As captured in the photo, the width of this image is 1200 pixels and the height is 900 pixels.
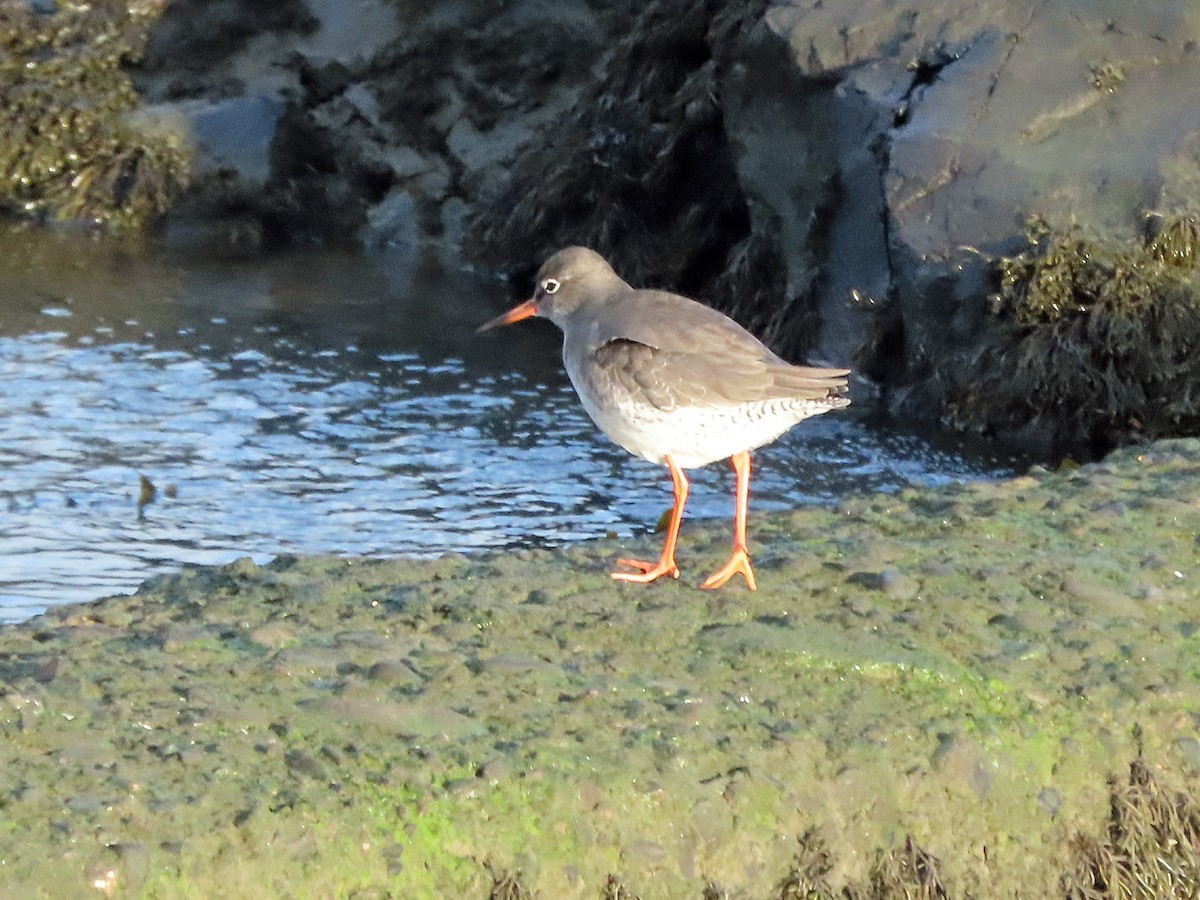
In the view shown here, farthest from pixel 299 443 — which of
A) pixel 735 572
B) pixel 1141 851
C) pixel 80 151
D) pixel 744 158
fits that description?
pixel 80 151

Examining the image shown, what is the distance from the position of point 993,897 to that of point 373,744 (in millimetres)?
1406

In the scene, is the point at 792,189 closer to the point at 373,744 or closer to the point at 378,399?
the point at 378,399

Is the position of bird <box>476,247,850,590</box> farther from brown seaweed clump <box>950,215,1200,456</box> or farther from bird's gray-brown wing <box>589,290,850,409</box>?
brown seaweed clump <box>950,215,1200,456</box>

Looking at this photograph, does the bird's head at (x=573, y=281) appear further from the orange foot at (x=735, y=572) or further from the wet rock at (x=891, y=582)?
the wet rock at (x=891, y=582)

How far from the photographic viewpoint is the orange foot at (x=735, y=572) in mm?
4809

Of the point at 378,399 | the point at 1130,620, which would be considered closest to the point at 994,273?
the point at 378,399

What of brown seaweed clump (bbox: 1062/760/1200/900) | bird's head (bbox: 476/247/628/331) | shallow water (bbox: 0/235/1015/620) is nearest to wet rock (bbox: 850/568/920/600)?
brown seaweed clump (bbox: 1062/760/1200/900)

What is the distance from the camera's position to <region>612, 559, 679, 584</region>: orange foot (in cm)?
487

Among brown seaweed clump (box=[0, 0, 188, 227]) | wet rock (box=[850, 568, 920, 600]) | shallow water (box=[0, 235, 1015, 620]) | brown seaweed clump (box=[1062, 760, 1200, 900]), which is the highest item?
brown seaweed clump (box=[0, 0, 188, 227])

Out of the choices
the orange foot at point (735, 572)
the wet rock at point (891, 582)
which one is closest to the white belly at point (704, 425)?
the orange foot at point (735, 572)

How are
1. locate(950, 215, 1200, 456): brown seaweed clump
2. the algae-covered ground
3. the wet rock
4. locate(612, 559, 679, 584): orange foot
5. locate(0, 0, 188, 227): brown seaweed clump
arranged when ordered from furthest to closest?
1. locate(0, 0, 188, 227): brown seaweed clump
2. locate(950, 215, 1200, 456): brown seaweed clump
3. locate(612, 559, 679, 584): orange foot
4. the wet rock
5. the algae-covered ground

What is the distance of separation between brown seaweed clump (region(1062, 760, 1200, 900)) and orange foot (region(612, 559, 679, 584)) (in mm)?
1431

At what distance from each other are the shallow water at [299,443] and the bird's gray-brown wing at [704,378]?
6.04ft

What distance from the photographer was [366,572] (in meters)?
4.98
